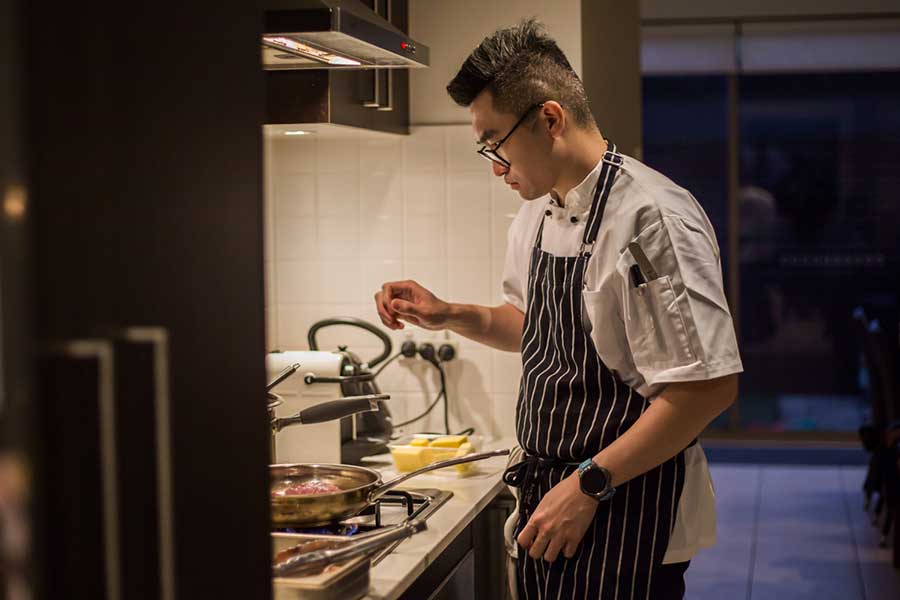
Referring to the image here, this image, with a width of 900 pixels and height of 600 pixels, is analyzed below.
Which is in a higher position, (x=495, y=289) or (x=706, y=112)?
(x=706, y=112)

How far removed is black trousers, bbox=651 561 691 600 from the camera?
6.45ft

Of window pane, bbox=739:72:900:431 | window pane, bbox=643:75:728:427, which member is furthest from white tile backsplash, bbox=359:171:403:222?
window pane, bbox=739:72:900:431

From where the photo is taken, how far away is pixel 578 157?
1.99 m

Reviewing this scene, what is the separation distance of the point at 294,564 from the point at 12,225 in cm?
90

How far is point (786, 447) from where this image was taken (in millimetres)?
7188

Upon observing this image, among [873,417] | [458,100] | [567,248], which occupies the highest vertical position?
[458,100]

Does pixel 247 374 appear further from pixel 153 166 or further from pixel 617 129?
pixel 617 129

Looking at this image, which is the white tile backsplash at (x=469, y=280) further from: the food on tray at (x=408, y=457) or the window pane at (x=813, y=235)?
the window pane at (x=813, y=235)

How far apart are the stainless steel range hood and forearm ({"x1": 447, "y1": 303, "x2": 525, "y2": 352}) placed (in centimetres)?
56

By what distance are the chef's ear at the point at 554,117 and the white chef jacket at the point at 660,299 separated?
10cm

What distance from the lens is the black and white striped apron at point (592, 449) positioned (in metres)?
1.95

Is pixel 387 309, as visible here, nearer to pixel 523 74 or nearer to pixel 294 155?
pixel 523 74

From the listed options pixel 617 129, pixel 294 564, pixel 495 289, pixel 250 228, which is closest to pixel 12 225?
pixel 250 228

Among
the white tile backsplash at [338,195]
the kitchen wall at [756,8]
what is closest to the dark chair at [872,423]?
the kitchen wall at [756,8]
